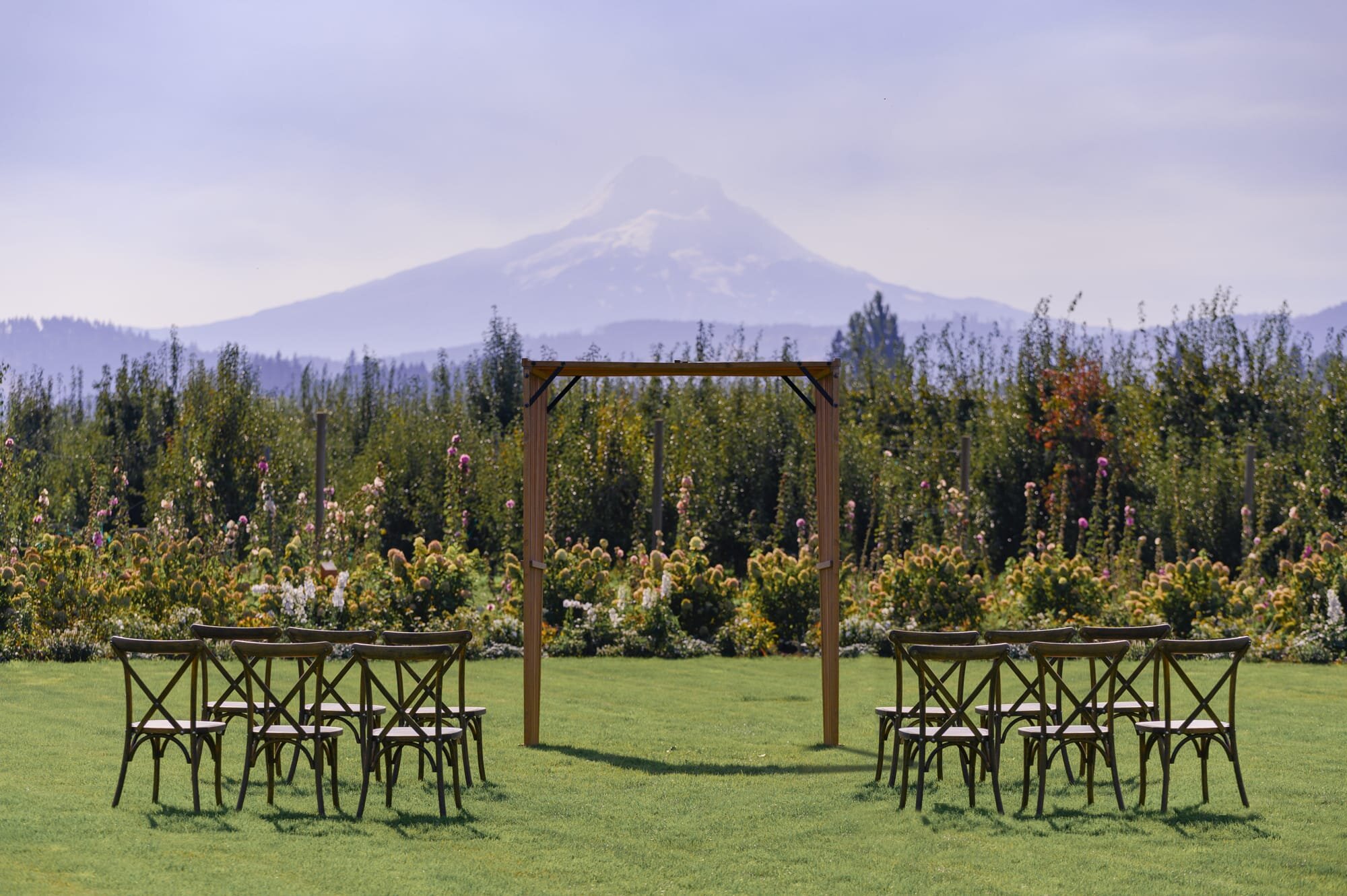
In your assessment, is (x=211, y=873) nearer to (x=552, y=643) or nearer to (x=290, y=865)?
(x=290, y=865)

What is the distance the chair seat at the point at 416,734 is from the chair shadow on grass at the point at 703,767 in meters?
1.50

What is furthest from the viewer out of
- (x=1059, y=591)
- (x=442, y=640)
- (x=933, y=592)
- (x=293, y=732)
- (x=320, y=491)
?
(x=320, y=491)

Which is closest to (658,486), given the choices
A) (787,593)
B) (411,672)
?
(787,593)

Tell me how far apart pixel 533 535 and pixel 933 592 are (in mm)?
5840

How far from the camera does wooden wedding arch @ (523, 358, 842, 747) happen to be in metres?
9.34

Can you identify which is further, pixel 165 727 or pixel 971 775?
pixel 971 775

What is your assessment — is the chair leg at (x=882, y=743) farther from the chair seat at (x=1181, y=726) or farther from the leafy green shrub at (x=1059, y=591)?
the leafy green shrub at (x=1059, y=591)

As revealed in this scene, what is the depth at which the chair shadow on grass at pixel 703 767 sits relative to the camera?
27.7ft

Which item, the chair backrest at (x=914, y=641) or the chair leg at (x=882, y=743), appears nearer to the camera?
the chair backrest at (x=914, y=641)

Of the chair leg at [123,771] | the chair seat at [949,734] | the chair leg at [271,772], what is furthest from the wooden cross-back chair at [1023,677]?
the chair leg at [123,771]

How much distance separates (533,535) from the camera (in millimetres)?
9586

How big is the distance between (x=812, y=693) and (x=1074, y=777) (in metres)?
3.62

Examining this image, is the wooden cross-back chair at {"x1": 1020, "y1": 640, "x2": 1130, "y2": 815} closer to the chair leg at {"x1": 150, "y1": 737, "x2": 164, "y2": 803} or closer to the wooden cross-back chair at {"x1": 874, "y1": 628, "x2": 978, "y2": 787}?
the wooden cross-back chair at {"x1": 874, "y1": 628, "x2": 978, "y2": 787}

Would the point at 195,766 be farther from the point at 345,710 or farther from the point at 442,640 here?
the point at 442,640
